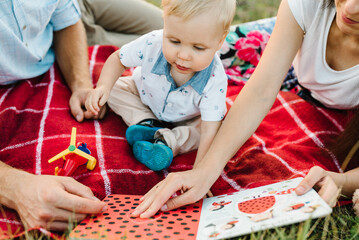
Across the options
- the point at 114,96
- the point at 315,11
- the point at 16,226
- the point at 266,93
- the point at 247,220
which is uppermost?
the point at 315,11

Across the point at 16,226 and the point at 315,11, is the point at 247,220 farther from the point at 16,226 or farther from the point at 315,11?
the point at 315,11

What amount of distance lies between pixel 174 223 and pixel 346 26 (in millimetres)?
850

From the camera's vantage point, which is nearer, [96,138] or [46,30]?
[96,138]

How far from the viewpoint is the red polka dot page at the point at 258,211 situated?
103 cm

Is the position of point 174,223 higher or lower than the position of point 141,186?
higher

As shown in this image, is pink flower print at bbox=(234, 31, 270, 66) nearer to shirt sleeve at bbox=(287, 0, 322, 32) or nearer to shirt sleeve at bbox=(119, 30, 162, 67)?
shirt sleeve at bbox=(287, 0, 322, 32)

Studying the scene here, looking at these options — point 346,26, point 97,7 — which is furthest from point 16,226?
point 97,7

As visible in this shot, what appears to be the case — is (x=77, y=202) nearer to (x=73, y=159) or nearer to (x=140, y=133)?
(x=73, y=159)

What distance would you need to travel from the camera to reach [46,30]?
1.82 metres

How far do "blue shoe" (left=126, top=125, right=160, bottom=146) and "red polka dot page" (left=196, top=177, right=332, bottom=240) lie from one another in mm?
390

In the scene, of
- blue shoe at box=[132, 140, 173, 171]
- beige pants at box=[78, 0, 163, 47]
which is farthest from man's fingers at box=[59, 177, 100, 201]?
beige pants at box=[78, 0, 163, 47]

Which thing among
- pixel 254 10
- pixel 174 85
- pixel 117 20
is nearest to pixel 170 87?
pixel 174 85

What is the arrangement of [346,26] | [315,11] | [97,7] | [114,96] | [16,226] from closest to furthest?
[16,226] < [346,26] < [315,11] < [114,96] < [97,7]

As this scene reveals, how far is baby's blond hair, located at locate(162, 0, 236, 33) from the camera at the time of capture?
1.19 meters
